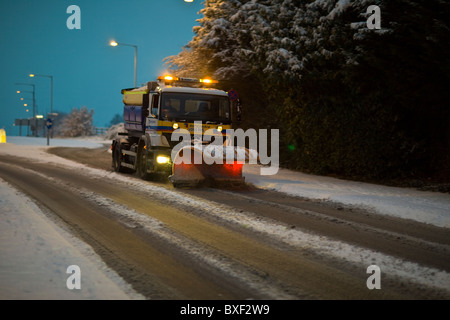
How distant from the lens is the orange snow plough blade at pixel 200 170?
534 inches

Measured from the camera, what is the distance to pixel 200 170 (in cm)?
1386

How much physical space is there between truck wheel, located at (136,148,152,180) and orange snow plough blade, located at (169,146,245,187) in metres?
1.93

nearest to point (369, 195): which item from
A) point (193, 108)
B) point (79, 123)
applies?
point (193, 108)

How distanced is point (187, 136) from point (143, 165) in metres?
2.37

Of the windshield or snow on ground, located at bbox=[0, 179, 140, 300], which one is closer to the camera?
snow on ground, located at bbox=[0, 179, 140, 300]

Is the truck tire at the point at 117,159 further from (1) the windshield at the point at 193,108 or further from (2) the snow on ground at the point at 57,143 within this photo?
(2) the snow on ground at the point at 57,143

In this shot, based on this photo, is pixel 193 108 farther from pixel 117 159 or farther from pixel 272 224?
pixel 272 224

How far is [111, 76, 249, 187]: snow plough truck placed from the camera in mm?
13655

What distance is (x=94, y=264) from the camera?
6.06m

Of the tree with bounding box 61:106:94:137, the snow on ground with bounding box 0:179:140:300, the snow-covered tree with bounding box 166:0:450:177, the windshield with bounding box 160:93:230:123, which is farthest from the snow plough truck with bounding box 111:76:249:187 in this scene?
the tree with bounding box 61:106:94:137

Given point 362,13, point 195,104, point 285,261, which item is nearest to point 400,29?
point 362,13

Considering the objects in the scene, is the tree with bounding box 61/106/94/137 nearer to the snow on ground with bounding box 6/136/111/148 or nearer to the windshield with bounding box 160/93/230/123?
the snow on ground with bounding box 6/136/111/148

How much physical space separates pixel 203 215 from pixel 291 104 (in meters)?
10.3
